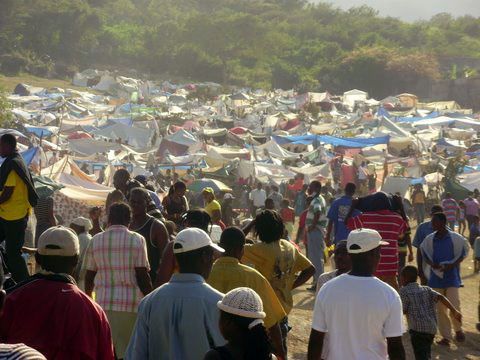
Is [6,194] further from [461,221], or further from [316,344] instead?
[461,221]

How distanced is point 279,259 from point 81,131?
3101 centimetres

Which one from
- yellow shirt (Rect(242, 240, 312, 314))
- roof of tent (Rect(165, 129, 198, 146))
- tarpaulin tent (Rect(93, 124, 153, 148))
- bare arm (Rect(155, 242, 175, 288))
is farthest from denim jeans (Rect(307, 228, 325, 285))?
tarpaulin tent (Rect(93, 124, 153, 148))

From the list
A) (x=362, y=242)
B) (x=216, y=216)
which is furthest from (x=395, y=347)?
(x=216, y=216)

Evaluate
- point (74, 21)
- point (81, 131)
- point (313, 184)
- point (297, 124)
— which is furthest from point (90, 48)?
point (313, 184)

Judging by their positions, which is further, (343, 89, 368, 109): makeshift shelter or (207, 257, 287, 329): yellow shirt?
(343, 89, 368, 109): makeshift shelter

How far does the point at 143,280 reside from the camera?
16.7ft

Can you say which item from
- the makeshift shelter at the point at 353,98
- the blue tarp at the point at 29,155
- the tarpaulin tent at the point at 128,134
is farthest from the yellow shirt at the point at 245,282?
the makeshift shelter at the point at 353,98

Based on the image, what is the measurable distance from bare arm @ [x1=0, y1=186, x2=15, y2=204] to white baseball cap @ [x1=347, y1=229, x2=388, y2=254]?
3.02 m

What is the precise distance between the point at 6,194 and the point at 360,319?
10.7 ft

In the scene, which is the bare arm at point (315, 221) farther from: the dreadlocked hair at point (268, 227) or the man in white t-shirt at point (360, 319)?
the man in white t-shirt at point (360, 319)

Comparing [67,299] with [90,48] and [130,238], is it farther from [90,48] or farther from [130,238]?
[90,48]

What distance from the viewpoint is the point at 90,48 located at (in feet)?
241

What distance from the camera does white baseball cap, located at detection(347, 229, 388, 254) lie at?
423 centimetres

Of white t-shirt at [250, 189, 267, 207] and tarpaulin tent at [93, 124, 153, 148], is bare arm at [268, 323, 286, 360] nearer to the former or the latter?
white t-shirt at [250, 189, 267, 207]
